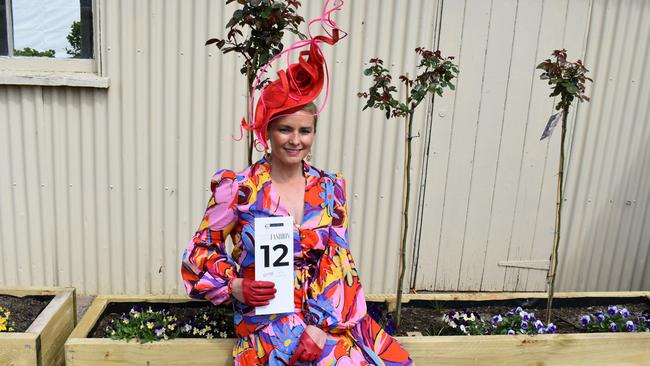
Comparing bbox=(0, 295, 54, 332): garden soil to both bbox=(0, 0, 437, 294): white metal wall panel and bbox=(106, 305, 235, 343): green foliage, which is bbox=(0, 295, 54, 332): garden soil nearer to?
bbox=(106, 305, 235, 343): green foliage

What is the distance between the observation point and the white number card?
2154mm

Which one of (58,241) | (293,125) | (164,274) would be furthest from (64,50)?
(293,125)

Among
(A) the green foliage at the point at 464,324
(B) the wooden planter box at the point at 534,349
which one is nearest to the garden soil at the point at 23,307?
(B) the wooden planter box at the point at 534,349

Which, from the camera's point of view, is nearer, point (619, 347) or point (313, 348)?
point (313, 348)

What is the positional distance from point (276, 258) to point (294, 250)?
0.13 metres

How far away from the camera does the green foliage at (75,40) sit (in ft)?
12.0

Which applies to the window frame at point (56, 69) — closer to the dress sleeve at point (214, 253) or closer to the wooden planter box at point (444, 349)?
the wooden planter box at point (444, 349)

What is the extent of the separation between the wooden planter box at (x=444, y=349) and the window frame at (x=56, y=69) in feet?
4.62

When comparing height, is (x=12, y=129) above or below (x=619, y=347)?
above

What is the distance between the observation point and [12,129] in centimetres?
362

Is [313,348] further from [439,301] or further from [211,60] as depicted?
[211,60]

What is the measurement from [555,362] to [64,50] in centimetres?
342

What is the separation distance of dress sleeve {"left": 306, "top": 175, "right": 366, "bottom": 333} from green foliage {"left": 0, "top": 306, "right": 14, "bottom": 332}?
143 centimetres

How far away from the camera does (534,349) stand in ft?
9.33
